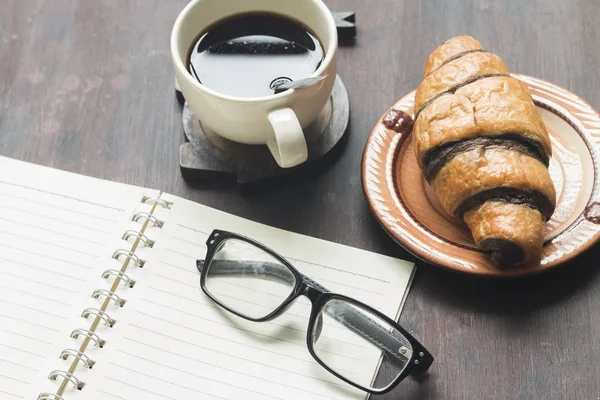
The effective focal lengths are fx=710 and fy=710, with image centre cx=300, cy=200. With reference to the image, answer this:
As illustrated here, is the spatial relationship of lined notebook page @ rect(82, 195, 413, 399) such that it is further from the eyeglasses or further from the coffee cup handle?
the coffee cup handle

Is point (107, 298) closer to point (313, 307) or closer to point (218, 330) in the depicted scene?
point (218, 330)

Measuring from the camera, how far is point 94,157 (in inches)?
35.9

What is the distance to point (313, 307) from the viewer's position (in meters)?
0.77

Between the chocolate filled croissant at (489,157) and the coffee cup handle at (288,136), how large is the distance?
13cm

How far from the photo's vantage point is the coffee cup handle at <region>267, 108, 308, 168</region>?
2.47 ft

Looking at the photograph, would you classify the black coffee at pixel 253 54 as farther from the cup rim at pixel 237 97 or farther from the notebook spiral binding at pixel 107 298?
the notebook spiral binding at pixel 107 298

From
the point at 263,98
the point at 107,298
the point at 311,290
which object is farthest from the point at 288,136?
the point at 107,298

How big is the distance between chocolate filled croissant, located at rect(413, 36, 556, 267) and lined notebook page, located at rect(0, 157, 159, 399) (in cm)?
36

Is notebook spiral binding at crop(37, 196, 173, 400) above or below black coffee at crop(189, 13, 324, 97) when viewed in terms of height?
below

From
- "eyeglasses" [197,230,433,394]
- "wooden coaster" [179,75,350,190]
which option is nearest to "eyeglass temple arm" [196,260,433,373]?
"eyeglasses" [197,230,433,394]

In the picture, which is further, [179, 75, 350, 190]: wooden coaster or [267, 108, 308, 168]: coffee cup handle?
[179, 75, 350, 190]: wooden coaster

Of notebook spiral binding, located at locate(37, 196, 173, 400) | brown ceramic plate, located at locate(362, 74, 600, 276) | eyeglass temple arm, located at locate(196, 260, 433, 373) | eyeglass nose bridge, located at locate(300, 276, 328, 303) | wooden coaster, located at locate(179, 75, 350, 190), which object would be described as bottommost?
notebook spiral binding, located at locate(37, 196, 173, 400)

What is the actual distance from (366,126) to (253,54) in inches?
6.9

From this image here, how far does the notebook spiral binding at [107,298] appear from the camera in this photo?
75 cm
